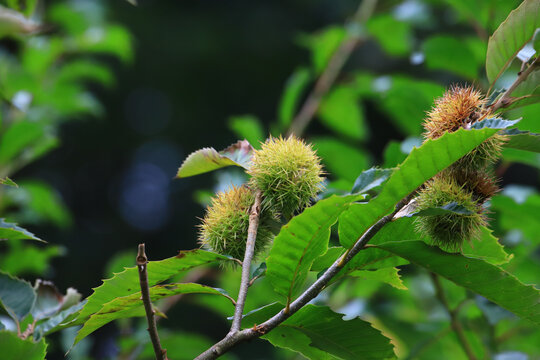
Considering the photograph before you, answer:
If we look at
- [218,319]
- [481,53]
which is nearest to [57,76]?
[481,53]

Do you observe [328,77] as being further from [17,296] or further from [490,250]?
[17,296]

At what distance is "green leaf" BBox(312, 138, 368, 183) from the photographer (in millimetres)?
2506

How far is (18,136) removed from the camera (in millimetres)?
2512

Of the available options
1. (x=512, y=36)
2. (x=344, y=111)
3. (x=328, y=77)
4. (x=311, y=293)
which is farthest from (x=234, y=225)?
(x=328, y=77)

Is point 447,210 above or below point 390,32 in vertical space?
below

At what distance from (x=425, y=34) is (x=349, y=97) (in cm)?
526

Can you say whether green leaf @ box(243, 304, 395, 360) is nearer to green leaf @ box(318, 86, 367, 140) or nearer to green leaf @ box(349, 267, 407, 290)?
green leaf @ box(349, 267, 407, 290)

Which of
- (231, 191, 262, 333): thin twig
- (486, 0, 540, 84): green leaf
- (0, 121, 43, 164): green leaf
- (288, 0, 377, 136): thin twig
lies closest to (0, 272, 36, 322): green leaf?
(231, 191, 262, 333): thin twig

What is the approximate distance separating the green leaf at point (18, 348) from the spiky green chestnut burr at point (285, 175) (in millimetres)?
533

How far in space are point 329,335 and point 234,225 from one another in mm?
320

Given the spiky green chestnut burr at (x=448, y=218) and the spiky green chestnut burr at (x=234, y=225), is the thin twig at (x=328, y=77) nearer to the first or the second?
the spiky green chestnut burr at (x=234, y=225)

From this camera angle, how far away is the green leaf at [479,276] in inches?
39.4

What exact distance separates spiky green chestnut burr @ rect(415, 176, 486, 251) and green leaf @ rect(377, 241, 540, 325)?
0.30 feet

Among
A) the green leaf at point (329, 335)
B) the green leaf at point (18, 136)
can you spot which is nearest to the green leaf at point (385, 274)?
the green leaf at point (329, 335)
